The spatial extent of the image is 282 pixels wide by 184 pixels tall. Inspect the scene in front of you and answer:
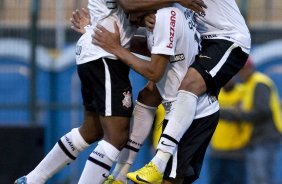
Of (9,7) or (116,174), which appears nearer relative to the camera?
(116,174)

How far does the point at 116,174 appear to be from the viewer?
8.58 metres

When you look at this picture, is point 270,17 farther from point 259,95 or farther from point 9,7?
point 9,7

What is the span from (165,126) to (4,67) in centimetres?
556

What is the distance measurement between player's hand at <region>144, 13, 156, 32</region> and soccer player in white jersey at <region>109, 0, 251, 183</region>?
1.36 feet

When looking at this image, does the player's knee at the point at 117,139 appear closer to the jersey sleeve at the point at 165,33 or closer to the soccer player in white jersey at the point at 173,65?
the soccer player in white jersey at the point at 173,65

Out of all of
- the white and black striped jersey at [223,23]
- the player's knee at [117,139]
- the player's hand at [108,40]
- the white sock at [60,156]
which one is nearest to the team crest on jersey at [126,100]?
the player's knee at [117,139]

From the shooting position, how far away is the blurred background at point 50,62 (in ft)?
43.5

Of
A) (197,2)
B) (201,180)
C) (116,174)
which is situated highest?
(197,2)

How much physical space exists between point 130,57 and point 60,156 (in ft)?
3.45

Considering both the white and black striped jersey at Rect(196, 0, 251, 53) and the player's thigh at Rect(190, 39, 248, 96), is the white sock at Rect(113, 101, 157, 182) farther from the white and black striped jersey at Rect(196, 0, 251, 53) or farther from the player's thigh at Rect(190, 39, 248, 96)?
the white and black striped jersey at Rect(196, 0, 251, 53)

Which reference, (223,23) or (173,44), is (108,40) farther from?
(223,23)

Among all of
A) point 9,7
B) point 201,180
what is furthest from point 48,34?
point 201,180

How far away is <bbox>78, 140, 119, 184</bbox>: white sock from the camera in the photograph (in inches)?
326

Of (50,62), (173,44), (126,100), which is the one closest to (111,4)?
(173,44)
